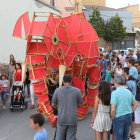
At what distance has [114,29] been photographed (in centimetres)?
3331

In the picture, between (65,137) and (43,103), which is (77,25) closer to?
(43,103)

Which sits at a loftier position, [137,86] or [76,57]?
[76,57]

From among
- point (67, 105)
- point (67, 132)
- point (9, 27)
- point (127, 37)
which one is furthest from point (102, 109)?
point (127, 37)

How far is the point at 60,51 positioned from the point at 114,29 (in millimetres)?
28909

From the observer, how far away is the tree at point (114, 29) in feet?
108

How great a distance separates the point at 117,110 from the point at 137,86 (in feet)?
6.35

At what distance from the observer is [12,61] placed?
31.3 feet

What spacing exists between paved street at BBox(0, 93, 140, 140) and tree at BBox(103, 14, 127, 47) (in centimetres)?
2734

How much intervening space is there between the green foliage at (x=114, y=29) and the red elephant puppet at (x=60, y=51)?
2687cm

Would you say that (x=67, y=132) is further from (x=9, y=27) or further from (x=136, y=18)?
(x=136, y=18)

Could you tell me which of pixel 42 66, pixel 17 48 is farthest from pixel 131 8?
pixel 42 66

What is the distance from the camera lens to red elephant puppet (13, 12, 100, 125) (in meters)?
5.24

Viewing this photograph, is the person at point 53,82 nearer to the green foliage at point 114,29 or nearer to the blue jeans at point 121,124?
the blue jeans at point 121,124

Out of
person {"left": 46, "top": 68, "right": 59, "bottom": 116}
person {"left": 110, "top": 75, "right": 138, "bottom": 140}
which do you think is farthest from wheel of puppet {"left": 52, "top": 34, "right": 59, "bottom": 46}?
person {"left": 110, "top": 75, "right": 138, "bottom": 140}
